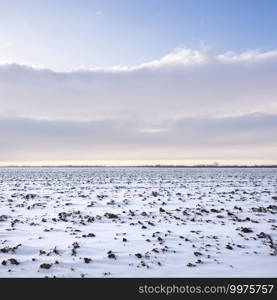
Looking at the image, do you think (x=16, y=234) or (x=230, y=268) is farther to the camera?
(x=16, y=234)

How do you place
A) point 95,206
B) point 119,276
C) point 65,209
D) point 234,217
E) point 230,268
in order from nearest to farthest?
1. point 119,276
2. point 230,268
3. point 234,217
4. point 65,209
5. point 95,206

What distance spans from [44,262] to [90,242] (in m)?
2.31

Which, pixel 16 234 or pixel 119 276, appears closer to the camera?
pixel 119 276

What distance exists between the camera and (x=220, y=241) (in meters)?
10.7

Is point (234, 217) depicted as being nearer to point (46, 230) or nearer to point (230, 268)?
point (230, 268)

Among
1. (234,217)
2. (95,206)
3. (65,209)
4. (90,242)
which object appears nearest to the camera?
(90,242)

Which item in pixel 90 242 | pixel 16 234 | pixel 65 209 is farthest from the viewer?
pixel 65 209

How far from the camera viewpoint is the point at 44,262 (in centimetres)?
846
